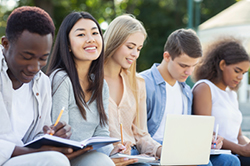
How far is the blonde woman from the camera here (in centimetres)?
287

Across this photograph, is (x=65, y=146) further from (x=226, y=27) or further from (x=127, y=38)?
(x=226, y=27)

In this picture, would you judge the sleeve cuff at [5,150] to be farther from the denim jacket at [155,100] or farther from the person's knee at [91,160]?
the denim jacket at [155,100]

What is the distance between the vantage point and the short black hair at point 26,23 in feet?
6.33

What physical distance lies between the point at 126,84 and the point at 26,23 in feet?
4.26

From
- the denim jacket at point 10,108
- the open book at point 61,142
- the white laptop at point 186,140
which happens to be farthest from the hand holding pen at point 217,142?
the denim jacket at point 10,108

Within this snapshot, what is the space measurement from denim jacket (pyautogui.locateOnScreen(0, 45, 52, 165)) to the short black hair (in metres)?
0.15

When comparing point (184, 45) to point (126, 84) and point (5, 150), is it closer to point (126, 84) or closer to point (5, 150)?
point (126, 84)

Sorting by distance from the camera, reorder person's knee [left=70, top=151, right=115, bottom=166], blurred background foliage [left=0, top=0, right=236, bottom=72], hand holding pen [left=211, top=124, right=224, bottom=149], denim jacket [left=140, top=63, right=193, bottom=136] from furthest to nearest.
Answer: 1. blurred background foliage [left=0, top=0, right=236, bottom=72]
2. denim jacket [left=140, top=63, right=193, bottom=136]
3. hand holding pen [left=211, top=124, right=224, bottom=149]
4. person's knee [left=70, top=151, right=115, bottom=166]

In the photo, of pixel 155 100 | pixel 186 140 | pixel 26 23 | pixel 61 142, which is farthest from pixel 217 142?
pixel 26 23

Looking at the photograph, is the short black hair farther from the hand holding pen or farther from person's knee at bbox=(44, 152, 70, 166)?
the hand holding pen

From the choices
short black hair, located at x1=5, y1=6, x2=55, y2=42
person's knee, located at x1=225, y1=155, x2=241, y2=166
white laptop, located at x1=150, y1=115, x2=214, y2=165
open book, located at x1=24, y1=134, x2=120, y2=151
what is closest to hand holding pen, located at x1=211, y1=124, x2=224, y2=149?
person's knee, located at x1=225, y1=155, x2=241, y2=166

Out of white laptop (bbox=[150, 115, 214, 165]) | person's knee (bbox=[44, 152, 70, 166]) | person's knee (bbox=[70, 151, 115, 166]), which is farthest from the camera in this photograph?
white laptop (bbox=[150, 115, 214, 165])

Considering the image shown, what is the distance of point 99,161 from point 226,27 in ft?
24.7

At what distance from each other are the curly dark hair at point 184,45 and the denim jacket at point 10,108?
152cm
